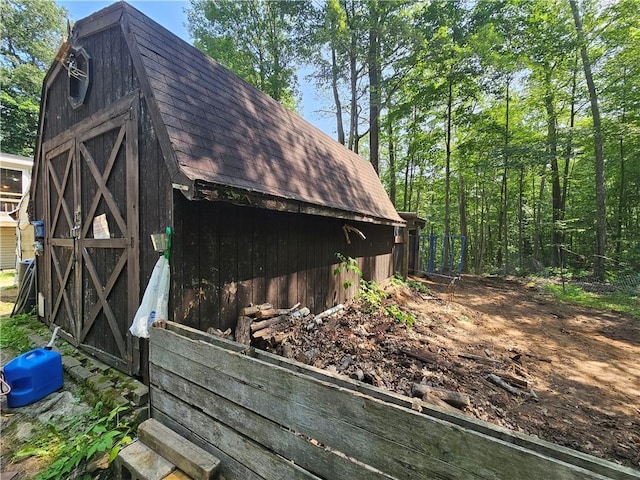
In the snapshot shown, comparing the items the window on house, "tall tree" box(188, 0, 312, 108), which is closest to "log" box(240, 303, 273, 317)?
"tall tree" box(188, 0, 312, 108)

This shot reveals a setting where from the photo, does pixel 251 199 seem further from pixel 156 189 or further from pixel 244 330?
pixel 244 330

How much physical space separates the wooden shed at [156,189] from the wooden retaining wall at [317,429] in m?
1.08

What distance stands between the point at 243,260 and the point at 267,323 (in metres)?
0.94

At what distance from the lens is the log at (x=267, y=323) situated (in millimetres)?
3605

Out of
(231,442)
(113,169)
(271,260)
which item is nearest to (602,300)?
(271,260)

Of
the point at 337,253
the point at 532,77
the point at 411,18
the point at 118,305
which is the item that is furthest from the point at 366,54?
the point at 118,305

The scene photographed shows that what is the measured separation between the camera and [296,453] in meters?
1.55

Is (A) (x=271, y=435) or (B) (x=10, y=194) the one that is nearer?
(A) (x=271, y=435)

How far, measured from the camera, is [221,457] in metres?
1.87

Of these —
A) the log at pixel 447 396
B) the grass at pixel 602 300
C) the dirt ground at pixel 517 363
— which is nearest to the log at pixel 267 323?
the dirt ground at pixel 517 363

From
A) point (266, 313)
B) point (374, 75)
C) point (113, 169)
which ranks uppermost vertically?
point (374, 75)

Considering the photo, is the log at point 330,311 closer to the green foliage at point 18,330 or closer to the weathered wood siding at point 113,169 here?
the weathered wood siding at point 113,169

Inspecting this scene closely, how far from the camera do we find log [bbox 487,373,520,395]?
12.0ft

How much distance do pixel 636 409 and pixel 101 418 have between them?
20.8 feet
